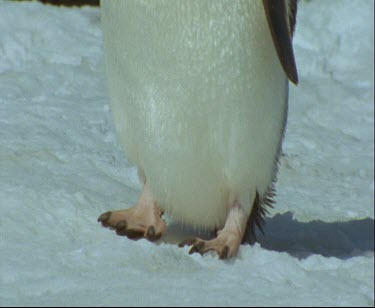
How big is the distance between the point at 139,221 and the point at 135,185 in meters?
0.72

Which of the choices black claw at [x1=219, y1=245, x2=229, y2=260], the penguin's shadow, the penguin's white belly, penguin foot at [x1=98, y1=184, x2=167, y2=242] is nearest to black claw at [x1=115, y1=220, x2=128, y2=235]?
penguin foot at [x1=98, y1=184, x2=167, y2=242]

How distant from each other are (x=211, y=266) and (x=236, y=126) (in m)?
0.39

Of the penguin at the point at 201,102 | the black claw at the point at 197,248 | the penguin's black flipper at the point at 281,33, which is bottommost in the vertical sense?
the black claw at the point at 197,248

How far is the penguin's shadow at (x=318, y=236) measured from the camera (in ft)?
12.1

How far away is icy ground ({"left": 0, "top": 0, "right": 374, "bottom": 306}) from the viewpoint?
9.02ft

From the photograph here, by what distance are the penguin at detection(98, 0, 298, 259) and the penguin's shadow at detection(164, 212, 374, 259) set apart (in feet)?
1.41

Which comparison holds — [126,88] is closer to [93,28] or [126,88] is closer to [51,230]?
[51,230]

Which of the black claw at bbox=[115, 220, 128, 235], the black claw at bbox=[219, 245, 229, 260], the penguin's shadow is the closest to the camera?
the black claw at bbox=[219, 245, 229, 260]

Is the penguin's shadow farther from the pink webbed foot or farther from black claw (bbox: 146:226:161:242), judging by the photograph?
black claw (bbox: 146:226:161:242)

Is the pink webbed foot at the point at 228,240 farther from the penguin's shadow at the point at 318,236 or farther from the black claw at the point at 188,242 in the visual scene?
the penguin's shadow at the point at 318,236

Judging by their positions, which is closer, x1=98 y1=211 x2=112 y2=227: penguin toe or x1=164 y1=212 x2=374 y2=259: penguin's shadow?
x1=98 y1=211 x2=112 y2=227: penguin toe

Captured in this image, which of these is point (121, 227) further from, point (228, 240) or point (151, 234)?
point (228, 240)

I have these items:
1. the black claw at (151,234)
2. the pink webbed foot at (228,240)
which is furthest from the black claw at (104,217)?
the pink webbed foot at (228,240)

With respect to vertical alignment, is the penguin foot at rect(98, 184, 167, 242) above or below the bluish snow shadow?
above
